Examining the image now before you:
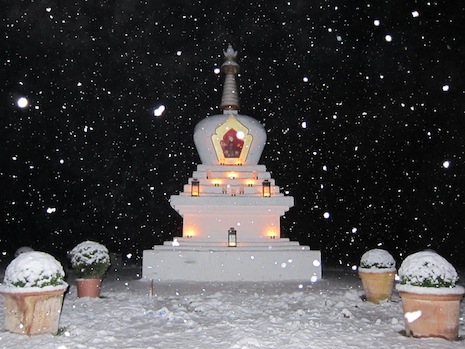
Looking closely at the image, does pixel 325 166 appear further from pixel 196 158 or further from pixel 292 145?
pixel 196 158

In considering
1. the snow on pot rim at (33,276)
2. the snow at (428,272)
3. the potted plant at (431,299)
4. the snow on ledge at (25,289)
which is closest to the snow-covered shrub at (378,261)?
the snow at (428,272)

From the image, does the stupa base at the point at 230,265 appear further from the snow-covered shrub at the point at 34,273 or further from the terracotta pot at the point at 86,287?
the snow-covered shrub at the point at 34,273

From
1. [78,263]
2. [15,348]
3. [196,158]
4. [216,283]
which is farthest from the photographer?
[196,158]

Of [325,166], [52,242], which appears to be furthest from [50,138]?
[325,166]

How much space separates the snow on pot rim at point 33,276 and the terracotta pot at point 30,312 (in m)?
0.10

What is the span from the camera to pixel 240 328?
27.2ft

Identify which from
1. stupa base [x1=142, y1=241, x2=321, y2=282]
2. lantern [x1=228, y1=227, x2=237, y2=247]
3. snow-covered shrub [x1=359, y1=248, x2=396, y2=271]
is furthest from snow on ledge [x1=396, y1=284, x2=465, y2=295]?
lantern [x1=228, y1=227, x2=237, y2=247]

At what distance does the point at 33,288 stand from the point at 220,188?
12.6 m

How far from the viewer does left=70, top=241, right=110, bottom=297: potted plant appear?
11727 millimetres

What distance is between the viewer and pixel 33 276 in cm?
758

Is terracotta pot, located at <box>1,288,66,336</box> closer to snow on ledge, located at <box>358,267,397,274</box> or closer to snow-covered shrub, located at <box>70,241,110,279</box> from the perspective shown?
snow-covered shrub, located at <box>70,241,110,279</box>

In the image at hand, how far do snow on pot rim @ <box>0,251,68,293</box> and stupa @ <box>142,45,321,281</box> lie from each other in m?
9.37

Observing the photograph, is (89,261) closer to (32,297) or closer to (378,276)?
(32,297)

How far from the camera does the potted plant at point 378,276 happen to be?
11.1 m
